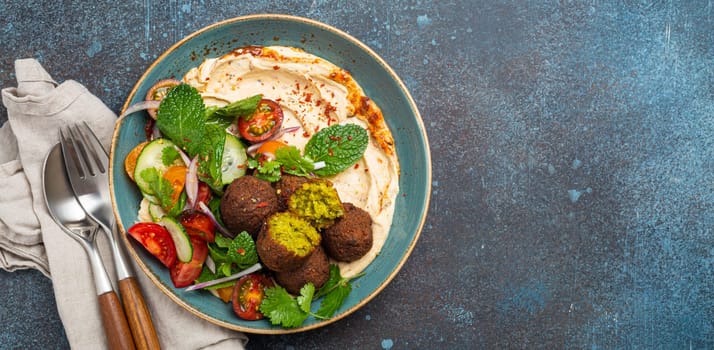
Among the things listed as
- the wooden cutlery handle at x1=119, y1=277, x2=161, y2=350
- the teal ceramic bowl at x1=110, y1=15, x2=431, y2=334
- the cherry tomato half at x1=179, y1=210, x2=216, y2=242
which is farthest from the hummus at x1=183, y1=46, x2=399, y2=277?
the wooden cutlery handle at x1=119, y1=277, x2=161, y2=350

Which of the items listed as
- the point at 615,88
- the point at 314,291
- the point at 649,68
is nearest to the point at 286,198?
the point at 314,291

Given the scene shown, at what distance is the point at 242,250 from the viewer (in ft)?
10.0

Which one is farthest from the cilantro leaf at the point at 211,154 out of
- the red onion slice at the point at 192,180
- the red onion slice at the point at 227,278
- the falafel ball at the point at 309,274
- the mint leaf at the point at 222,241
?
the falafel ball at the point at 309,274

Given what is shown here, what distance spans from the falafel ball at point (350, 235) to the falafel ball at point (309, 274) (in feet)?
0.29

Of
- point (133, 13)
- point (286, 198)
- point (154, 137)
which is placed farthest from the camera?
point (133, 13)

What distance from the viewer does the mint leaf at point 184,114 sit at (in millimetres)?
3080

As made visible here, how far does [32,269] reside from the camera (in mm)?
3467

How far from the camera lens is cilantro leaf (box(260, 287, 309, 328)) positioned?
123 inches

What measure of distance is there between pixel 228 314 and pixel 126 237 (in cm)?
74

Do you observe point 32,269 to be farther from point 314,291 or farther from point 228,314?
point 314,291

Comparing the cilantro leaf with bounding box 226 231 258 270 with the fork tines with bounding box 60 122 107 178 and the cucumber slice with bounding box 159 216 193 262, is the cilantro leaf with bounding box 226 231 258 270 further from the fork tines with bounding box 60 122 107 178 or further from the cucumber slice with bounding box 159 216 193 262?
the fork tines with bounding box 60 122 107 178

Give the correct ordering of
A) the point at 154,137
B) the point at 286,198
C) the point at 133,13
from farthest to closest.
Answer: the point at 133,13 < the point at 154,137 < the point at 286,198

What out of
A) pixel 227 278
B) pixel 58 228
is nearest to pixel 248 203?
pixel 227 278

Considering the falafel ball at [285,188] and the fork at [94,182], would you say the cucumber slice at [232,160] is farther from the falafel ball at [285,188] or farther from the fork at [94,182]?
the fork at [94,182]
